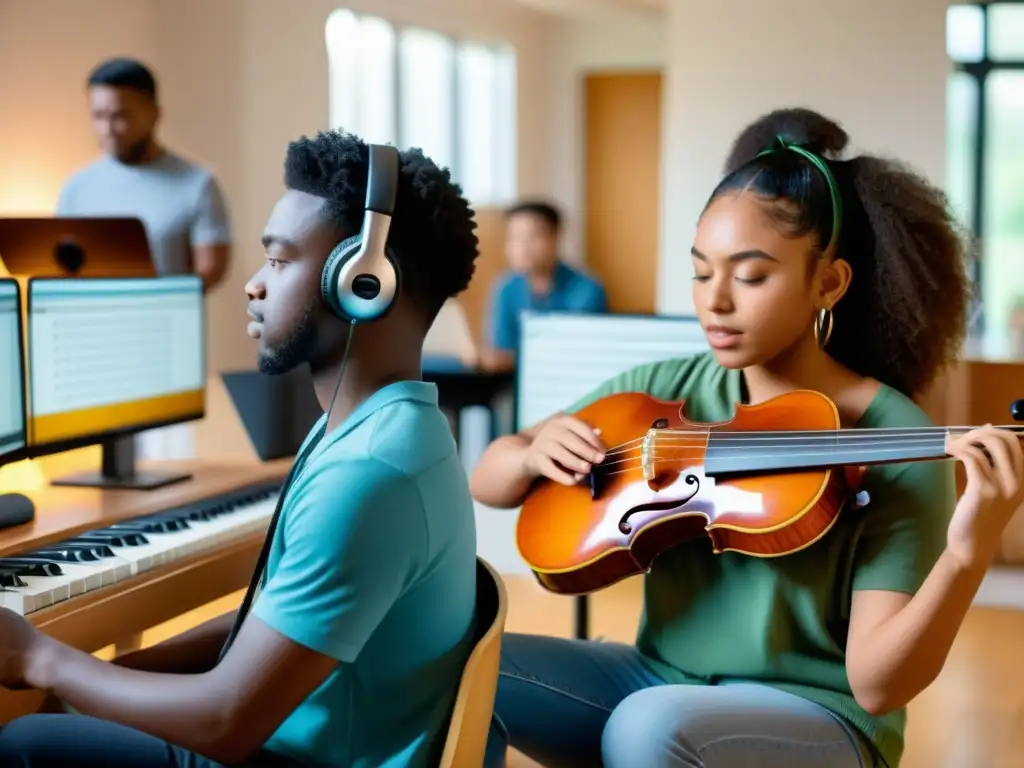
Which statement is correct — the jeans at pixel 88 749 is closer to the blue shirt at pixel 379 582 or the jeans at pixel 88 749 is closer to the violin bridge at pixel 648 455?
the blue shirt at pixel 379 582

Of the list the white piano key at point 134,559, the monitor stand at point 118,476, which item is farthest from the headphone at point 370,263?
the monitor stand at point 118,476

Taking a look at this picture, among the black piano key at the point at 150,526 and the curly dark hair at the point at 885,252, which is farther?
the black piano key at the point at 150,526

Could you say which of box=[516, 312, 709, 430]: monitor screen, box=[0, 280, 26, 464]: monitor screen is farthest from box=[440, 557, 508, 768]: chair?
box=[516, 312, 709, 430]: monitor screen

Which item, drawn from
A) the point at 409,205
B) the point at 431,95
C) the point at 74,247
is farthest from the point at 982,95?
the point at 409,205

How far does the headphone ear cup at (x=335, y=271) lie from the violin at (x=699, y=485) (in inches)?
19.3

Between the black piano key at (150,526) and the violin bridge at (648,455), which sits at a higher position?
the violin bridge at (648,455)

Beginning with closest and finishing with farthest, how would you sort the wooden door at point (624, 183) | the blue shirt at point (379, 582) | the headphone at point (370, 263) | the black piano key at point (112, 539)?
the blue shirt at point (379, 582) < the headphone at point (370, 263) < the black piano key at point (112, 539) < the wooden door at point (624, 183)

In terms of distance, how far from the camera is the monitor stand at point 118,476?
2.19 m

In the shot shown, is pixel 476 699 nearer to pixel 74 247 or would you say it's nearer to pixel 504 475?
pixel 504 475

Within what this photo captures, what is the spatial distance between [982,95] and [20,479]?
7300 mm

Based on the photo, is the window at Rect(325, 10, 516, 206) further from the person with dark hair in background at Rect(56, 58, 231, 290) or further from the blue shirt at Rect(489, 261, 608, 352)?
the person with dark hair in background at Rect(56, 58, 231, 290)

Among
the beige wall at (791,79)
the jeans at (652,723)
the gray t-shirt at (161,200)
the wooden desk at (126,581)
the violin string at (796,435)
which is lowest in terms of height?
the jeans at (652,723)

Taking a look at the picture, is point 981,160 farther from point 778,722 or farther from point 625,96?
point 778,722

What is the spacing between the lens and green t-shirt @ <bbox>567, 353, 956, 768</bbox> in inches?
59.2
